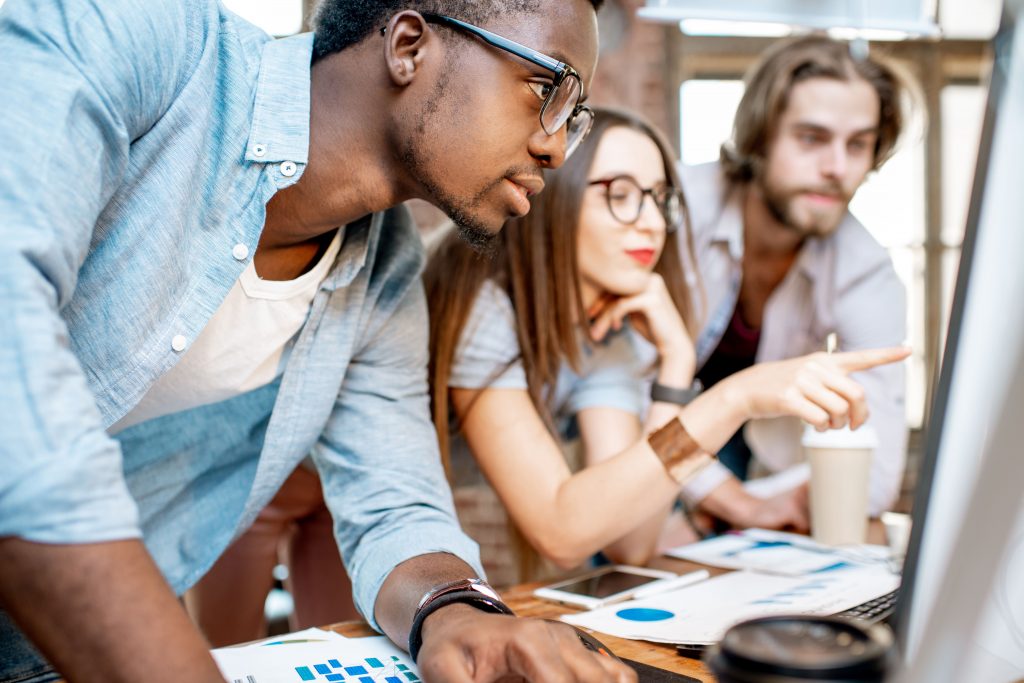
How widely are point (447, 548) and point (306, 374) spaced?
0.30m

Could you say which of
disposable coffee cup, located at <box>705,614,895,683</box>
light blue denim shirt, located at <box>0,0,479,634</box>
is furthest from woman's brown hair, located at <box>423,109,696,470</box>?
disposable coffee cup, located at <box>705,614,895,683</box>

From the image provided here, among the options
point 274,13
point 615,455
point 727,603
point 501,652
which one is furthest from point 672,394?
point 274,13

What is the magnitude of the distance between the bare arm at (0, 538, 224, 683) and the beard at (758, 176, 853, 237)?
1.88 metres

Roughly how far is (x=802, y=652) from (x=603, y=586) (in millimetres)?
826

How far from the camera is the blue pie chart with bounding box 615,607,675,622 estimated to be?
42.5 inches

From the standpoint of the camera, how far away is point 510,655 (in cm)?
79

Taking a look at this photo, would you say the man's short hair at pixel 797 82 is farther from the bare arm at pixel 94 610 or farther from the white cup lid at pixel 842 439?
the bare arm at pixel 94 610

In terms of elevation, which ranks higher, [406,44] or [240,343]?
[406,44]

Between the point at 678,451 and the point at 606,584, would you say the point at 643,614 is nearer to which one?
the point at 606,584

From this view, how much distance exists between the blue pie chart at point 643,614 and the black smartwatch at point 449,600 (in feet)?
0.72

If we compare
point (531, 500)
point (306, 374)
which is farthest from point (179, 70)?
point (531, 500)

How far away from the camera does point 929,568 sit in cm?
64

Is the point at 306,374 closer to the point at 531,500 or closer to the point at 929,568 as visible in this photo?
the point at 531,500

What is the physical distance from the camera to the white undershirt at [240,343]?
1.12m
